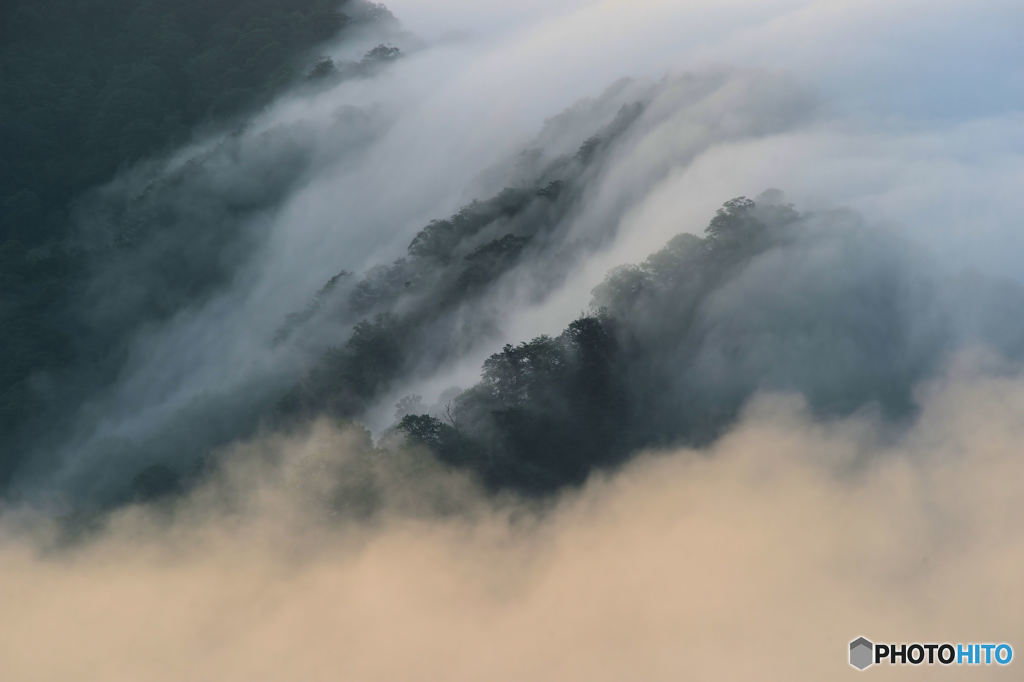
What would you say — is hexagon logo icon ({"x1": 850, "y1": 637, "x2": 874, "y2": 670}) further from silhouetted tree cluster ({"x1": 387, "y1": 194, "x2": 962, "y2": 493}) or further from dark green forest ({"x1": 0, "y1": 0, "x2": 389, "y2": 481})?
dark green forest ({"x1": 0, "y1": 0, "x2": 389, "y2": 481})

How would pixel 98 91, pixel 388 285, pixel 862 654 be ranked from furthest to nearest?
1. pixel 98 91
2. pixel 388 285
3. pixel 862 654

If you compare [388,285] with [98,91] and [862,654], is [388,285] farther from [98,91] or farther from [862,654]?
[862,654]

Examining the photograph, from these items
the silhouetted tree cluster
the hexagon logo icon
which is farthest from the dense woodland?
the hexagon logo icon

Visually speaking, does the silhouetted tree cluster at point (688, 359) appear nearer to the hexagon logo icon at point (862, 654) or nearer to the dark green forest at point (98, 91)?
the hexagon logo icon at point (862, 654)

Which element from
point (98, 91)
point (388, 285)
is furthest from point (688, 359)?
point (98, 91)

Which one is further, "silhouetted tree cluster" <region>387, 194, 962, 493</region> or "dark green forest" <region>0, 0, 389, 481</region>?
"dark green forest" <region>0, 0, 389, 481</region>

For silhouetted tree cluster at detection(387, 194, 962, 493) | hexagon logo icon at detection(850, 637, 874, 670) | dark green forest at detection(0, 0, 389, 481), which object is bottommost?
hexagon logo icon at detection(850, 637, 874, 670)

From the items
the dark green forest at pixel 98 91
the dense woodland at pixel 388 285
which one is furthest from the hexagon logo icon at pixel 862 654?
the dark green forest at pixel 98 91
